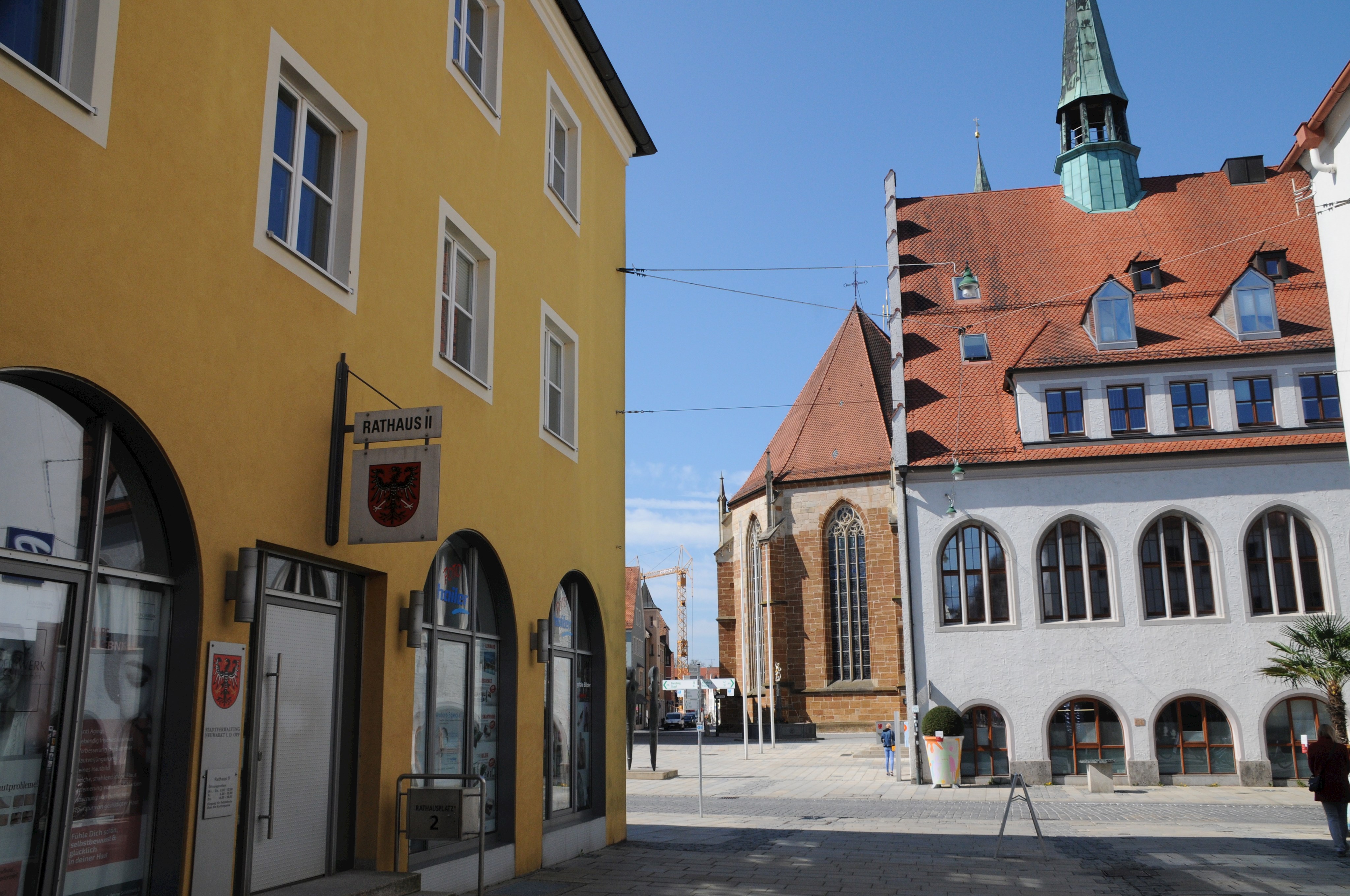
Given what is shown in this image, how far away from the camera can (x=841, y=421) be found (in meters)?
54.6

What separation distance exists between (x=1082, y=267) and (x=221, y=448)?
29281mm

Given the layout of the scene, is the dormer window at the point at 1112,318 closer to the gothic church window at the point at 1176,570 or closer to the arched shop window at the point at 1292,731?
the gothic church window at the point at 1176,570

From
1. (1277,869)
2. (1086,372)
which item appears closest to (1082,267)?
(1086,372)

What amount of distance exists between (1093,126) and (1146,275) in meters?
7.73

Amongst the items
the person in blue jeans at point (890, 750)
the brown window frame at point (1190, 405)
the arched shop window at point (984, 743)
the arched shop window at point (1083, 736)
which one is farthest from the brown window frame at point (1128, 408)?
the person in blue jeans at point (890, 750)

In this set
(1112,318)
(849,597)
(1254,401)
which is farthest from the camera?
(849,597)

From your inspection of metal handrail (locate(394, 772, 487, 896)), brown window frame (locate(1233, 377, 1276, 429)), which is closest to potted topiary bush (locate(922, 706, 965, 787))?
brown window frame (locate(1233, 377, 1276, 429))

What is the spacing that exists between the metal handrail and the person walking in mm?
10279

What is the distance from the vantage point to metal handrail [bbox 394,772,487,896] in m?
8.22

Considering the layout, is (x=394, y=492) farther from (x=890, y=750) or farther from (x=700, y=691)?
(x=890, y=750)

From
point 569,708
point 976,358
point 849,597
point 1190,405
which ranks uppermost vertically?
point 976,358

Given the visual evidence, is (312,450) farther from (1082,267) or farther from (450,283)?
(1082,267)

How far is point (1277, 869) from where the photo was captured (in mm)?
12352

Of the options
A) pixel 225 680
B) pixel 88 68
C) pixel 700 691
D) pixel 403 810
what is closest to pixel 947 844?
pixel 700 691
